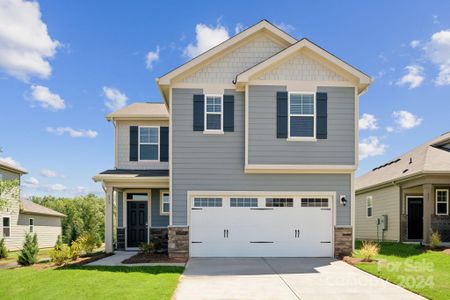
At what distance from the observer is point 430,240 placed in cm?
1612

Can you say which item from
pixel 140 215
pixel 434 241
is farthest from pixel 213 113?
pixel 434 241

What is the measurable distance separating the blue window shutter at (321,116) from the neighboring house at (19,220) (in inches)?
654

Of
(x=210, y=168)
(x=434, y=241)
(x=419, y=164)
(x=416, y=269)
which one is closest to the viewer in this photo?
(x=416, y=269)

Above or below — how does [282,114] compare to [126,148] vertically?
above

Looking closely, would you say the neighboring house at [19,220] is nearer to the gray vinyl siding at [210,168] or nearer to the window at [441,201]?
the gray vinyl siding at [210,168]

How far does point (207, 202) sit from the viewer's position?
13.8 m

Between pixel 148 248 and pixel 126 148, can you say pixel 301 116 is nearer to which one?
pixel 148 248

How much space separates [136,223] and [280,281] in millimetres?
8517

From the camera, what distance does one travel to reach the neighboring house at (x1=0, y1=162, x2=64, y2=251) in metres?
24.2

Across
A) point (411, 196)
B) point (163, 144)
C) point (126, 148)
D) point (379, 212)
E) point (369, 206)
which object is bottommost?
point (379, 212)

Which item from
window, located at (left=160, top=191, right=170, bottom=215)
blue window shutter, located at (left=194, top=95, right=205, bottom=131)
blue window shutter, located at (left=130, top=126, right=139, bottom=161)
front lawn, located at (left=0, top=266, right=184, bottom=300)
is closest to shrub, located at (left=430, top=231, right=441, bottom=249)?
blue window shutter, located at (left=194, top=95, right=205, bottom=131)

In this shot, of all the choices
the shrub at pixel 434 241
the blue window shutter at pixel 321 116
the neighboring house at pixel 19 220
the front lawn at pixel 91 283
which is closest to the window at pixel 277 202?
the blue window shutter at pixel 321 116

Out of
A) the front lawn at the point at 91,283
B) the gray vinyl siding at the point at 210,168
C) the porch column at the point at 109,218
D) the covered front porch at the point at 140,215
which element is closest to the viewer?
the front lawn at the point at 91,283

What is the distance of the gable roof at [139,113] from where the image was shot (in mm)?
16391
